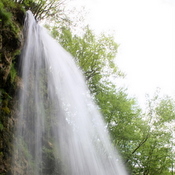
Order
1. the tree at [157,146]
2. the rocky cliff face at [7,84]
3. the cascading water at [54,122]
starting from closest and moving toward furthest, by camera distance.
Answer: the rocky cliff face at [7,84], the cascading water at [54,122], the tree at [157,146]

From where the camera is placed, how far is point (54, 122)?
9477 mm

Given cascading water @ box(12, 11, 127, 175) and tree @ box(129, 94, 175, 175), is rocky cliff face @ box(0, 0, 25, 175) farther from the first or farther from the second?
tree @ box(129, 94, 175, 175)

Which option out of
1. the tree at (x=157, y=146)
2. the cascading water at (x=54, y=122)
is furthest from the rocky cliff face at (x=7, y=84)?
the tree at (x=157, y=146)

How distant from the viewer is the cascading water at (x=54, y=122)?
7082mm

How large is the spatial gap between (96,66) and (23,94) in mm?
8605

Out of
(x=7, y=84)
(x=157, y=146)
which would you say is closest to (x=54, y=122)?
(x=7, y=84)

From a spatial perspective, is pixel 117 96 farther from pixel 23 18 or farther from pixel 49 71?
pixel 23 18

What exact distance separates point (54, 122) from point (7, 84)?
3655 millimetres

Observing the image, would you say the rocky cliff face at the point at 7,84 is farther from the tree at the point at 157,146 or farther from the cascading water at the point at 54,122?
the tree at the point at 157,146

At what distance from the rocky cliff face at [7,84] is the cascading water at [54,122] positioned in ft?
1.21

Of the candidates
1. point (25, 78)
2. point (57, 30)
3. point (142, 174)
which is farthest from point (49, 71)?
point (142, 174)

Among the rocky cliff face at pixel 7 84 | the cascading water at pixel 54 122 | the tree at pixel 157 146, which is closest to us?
the rocky cliff face at pixel 7 84

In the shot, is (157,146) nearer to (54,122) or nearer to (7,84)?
(54,122)

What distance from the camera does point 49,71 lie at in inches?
407
